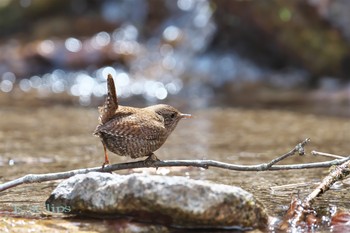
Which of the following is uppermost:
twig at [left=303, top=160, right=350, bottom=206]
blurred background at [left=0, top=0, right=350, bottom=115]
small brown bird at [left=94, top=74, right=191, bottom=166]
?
blurred background at [left=0, top=0, right=350, bottom=115]

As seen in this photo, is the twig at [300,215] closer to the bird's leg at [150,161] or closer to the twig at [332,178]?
the twig at [332,178]

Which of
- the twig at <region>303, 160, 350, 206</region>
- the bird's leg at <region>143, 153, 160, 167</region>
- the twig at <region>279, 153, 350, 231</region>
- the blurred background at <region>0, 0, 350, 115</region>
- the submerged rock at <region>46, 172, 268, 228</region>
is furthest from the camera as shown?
the blurred background at <region>0, 0, 350, 115</region>

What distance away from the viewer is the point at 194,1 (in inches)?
639

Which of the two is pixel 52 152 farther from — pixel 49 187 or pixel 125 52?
pixel 125 52

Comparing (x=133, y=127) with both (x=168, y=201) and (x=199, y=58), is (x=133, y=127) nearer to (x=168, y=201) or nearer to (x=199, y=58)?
(x=168, y=201)

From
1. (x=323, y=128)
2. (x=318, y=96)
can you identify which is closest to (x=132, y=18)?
(x=318, y=96)

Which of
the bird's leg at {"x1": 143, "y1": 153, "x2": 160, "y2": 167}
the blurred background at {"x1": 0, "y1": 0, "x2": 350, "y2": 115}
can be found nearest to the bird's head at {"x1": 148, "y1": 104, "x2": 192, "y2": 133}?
the bird's leg at {"x1": 143, "y1": 153, "x2": 160, "y2": 167}

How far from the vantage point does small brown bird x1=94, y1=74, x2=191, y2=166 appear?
14.4 feet

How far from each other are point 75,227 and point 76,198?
0.80 feet

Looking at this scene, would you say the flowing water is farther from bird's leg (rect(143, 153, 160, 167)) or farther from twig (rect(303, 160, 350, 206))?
bird's leg (rect(143, 153, 160, 167))

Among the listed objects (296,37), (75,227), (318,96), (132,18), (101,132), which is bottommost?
(75,227)

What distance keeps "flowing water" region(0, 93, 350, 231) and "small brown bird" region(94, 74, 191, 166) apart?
61 cm

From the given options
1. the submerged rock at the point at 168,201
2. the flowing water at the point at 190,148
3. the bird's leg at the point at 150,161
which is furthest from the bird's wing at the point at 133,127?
the flowing water at the point at 190,148

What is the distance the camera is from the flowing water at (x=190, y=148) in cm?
452
